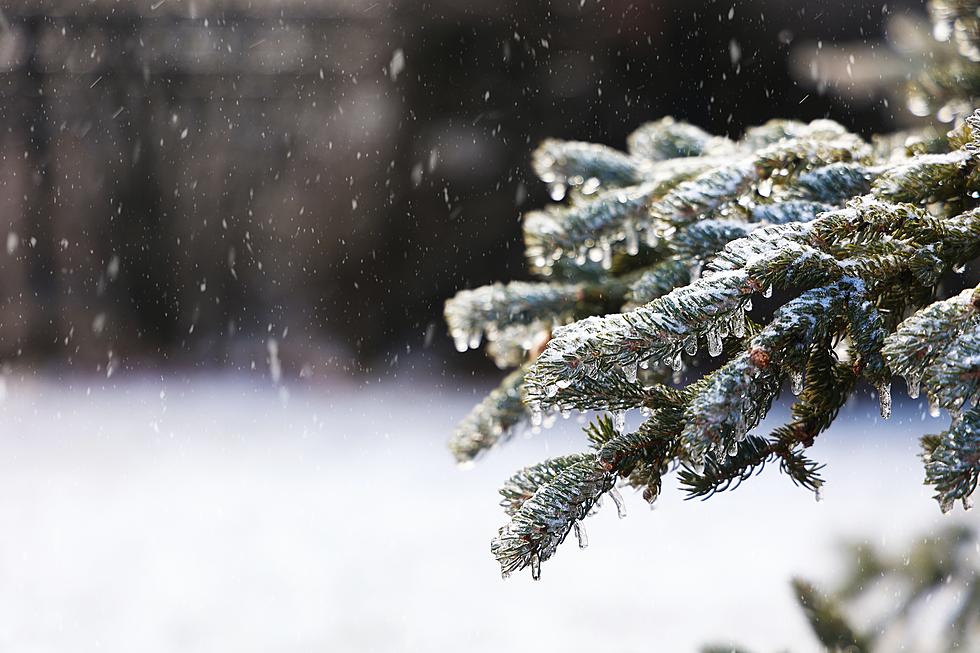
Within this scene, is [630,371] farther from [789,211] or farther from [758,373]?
[789,211]

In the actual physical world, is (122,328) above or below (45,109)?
below

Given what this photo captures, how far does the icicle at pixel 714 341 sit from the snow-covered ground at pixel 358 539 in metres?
0.96

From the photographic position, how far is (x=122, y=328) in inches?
213

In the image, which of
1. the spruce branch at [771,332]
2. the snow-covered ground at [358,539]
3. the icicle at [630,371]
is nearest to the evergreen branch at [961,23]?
the spruce branch at [771,332]

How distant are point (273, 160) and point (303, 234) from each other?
1.57 feet

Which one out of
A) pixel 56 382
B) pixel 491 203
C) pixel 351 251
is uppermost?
pixel 491 203

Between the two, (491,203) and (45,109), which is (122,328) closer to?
(45,109)

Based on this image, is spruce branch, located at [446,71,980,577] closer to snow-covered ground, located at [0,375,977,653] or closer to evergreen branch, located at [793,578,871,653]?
evergreen branch, located at [793,578,871,653]

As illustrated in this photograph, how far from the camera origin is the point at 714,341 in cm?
70

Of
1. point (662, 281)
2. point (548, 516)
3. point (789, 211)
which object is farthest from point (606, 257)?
point (548, 516)

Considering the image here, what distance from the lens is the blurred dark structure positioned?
492 centimetres

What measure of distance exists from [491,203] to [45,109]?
2748 mm

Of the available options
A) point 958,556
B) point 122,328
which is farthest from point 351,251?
point 958,556

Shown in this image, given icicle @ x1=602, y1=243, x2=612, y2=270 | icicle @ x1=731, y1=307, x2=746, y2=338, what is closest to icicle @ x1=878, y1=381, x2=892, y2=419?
icicle @ x1=731, y1=307, x2=746, y2=338
